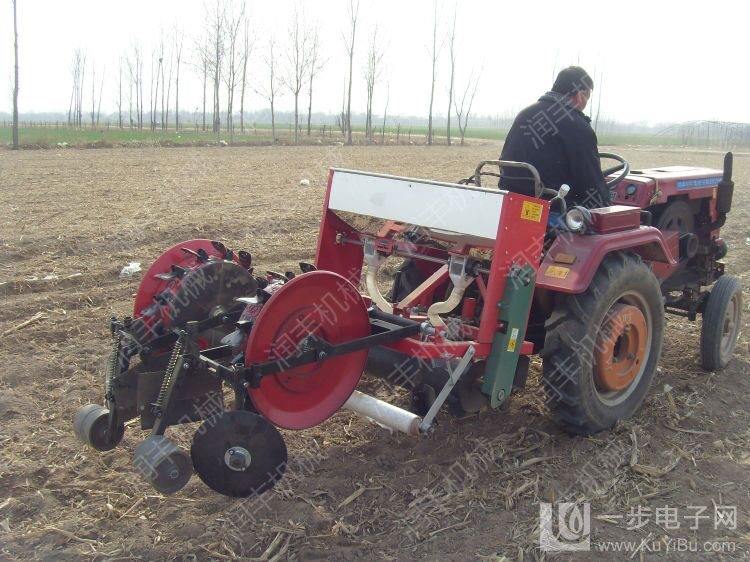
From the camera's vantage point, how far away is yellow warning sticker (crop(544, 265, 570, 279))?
3.50 meters

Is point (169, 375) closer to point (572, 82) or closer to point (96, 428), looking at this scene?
point (96, 428)

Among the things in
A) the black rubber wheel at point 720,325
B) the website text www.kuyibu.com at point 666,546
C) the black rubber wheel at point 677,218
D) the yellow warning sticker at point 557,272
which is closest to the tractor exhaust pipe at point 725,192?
the black rubber wheel at point 677,218

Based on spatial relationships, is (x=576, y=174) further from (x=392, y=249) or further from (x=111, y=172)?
(x=111, y=172)

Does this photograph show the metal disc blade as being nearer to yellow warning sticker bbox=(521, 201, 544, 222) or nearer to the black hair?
yellow warning sticker bbox=(521, 201, 544, 222)

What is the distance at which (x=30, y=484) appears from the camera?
3385mm

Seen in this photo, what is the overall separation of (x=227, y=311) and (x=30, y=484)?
1250 mm

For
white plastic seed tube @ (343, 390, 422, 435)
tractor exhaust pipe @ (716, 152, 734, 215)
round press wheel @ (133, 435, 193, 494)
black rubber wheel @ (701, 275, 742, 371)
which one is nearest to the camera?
round press wheel @ (133, 435, 193, 494)

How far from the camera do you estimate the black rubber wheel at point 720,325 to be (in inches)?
192

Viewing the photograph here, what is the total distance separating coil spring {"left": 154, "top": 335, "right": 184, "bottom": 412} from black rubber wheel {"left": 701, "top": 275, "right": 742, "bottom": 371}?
3.66 metres

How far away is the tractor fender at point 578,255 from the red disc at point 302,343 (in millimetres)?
955

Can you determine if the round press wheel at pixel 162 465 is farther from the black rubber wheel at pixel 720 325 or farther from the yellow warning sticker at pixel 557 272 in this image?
the black rubber wheel at pixel 720 325

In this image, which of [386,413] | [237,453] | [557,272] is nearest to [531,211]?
[557,272]

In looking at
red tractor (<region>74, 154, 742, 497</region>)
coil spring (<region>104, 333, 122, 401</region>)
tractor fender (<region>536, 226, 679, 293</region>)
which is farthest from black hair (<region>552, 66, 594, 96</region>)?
coil spring (<region>104, 333, 122, 401</region>)

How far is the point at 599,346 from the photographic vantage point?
375 centimetres
